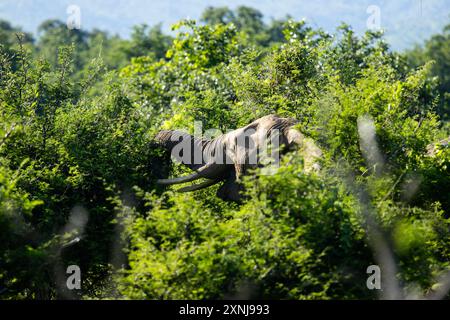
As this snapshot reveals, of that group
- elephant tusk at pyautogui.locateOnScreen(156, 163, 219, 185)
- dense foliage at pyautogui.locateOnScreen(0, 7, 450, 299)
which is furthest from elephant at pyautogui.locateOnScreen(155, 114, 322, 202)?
dense foliage at pyautogui.locateOnScreen(0, 7, 450, 299)

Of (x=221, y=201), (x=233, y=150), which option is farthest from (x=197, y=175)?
(x=233, y=150)

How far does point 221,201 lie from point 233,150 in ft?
2.70

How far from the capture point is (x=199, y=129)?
15992 mm

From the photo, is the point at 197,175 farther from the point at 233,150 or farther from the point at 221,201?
the point at 233,150

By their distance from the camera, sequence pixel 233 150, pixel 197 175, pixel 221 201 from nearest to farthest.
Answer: pixel 233 150 → pixel 221 201 → pixel 197 175

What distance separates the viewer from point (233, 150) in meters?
12.9

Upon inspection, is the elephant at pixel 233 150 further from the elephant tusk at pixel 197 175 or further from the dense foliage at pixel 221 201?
the dense foliage at pixel 221 201

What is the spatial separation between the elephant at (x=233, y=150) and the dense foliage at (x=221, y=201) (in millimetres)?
227

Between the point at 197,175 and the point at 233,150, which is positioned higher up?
the point at 233,150

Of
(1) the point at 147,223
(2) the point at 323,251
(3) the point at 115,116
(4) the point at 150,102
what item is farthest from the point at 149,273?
(4) the point at 150,102

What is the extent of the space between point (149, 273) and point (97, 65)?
5980 millimetres

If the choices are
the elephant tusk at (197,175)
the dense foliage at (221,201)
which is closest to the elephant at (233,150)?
the elephant tusk at (197,175)
